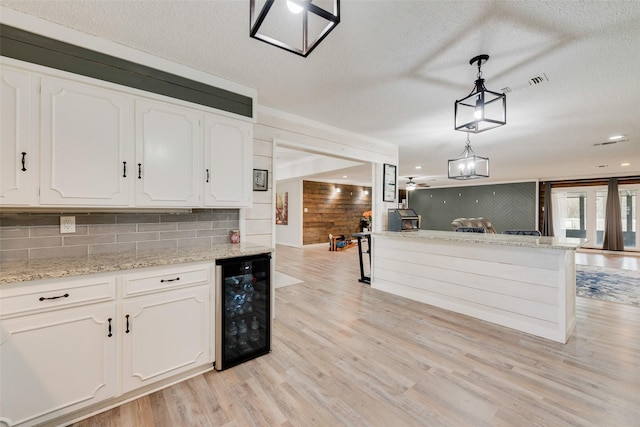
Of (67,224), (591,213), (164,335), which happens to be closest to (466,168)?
(164,335)

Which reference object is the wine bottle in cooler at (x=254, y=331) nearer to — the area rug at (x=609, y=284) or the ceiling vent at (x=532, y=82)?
the ceiling vent at (x=532, y=82)

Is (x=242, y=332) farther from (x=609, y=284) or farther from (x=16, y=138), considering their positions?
(x=609, y=284)

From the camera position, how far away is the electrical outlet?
2008 mm

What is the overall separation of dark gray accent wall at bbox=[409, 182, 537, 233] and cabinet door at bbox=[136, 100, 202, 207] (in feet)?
36.5

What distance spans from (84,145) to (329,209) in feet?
26.5

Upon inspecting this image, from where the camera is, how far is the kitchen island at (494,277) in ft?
8.61

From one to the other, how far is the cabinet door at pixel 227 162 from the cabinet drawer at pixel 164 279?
0.67 metres

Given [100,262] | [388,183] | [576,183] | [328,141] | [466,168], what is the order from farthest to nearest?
[576,183]
[388,183]
[328,141]
[466,168]
[100,262]

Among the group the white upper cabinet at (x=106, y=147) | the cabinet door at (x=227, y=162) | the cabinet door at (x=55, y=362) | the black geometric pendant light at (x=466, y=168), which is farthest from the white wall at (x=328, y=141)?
the cabinet door at (x=55, y=362)

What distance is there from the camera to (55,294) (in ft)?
4.99

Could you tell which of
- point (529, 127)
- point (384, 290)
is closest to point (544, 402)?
point (384, 290)

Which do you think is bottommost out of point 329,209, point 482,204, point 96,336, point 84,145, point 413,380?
point 413,380

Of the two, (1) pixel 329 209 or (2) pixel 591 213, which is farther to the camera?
(1) pixel 329 209

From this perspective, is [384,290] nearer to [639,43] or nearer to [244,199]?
[244,199]
